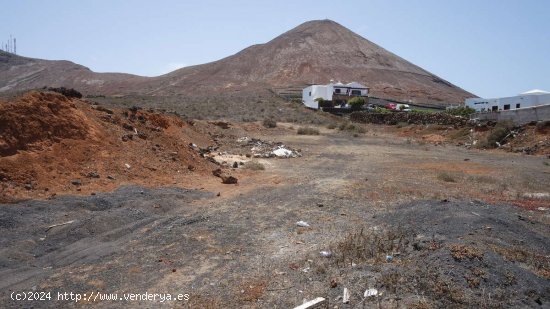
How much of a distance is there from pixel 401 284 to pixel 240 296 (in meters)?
1.79

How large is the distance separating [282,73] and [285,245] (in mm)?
80180

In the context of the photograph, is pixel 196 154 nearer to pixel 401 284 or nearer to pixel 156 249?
pixel 156 249

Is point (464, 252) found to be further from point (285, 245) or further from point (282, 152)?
point (282, 152)

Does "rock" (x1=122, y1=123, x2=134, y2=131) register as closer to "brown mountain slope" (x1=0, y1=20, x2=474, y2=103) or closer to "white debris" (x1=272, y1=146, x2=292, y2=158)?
"white debris" (x1=272, y1=146, x2=292, y2=158)

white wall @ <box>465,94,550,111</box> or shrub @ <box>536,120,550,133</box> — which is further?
white wall @ <box>465,94,550,111</box>

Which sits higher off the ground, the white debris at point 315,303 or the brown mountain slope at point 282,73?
the brown mountain slope at point 282,73

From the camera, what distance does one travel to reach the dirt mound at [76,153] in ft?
30.0

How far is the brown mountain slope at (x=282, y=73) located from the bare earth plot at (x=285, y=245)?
207 feet

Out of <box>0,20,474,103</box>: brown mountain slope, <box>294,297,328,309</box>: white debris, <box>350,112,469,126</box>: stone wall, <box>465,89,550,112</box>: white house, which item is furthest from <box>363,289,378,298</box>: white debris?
<box>0,20,474,103</box>: brown mountain slope

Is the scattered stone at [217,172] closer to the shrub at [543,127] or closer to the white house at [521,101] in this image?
the shrub at [543,127]

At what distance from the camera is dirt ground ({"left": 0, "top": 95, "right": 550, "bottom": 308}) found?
4840 mm

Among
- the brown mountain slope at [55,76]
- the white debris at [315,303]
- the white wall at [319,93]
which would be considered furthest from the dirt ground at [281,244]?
the brown mountain slope at [55,76]

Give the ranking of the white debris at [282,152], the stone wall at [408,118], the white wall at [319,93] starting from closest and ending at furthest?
1. the white debris at [282,152]
2. the stone wall at [408,118]
3. the white wall at [319,93]

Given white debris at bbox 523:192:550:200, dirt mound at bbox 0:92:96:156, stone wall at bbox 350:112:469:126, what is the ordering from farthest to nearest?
1. stone wall at bbox 350:112:469:126
2. white debris at bbox 523:192:550:200
3. dirt mound at bbox 0:92:96:156
